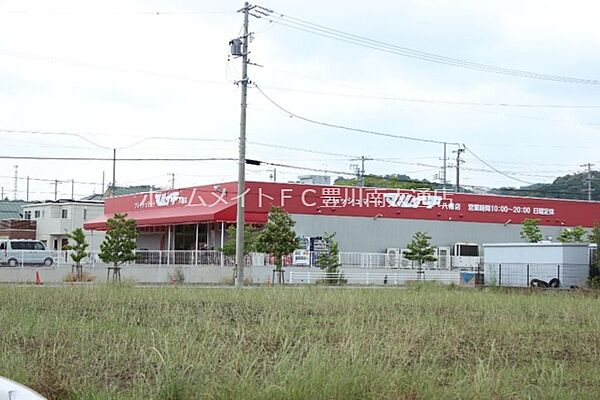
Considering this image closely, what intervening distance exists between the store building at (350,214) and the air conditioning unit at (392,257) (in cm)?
110

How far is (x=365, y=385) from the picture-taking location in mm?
7531

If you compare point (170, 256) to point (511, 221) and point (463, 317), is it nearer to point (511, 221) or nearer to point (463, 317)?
point (511, 221)

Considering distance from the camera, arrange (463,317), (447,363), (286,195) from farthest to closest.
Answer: (286,195) < (463,317) < (447,363)

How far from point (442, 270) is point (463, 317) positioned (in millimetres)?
34169

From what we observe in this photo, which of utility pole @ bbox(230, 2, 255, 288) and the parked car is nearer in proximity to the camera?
the parked car

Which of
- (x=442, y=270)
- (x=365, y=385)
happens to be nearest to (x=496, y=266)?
(x=442, y=270)

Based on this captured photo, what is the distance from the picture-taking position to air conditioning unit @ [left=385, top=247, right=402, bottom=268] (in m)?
49.8

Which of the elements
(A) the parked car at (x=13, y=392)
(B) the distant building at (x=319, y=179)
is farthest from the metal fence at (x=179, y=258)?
(A) the parked car at (x=13, y=392)

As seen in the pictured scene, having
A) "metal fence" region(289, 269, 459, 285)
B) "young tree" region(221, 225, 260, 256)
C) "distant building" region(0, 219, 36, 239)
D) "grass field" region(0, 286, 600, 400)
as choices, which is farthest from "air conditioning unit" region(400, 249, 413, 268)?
"distant building" region(0, 219, 36, 239)

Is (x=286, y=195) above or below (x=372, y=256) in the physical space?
above

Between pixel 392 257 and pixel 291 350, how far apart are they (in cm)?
4103

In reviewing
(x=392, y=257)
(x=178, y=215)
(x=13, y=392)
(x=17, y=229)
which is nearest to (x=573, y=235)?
(x=392, y=257)

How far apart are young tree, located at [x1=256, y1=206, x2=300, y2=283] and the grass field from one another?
23446mm

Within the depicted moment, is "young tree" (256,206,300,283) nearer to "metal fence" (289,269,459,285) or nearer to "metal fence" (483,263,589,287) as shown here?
"metal fence" (289,269,459,285)
